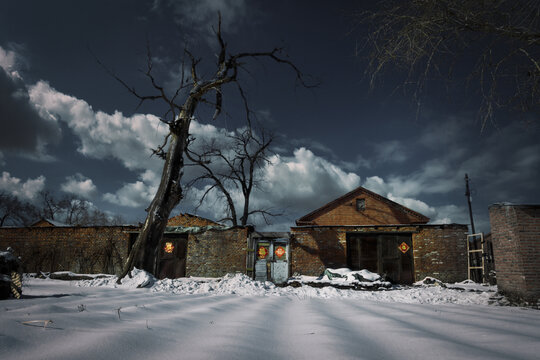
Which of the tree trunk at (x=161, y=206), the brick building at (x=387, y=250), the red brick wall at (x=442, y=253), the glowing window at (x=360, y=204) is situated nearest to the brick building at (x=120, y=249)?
the brick building at (x=387, y=250)

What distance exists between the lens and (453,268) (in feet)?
40.4

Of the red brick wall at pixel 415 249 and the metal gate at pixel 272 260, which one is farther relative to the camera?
the metal gate at pixel 272 260

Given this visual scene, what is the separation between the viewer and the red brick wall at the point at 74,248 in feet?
47.1

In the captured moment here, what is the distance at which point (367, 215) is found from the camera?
21109mm

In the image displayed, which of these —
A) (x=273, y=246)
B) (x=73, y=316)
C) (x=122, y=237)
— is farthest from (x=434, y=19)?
(x=122, y=237)

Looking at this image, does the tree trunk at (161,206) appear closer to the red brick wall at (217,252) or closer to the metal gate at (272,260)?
the red brick wall at (217,252)

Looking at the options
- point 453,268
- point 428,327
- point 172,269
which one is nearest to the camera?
point 428,327

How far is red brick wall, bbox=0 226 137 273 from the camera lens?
14367 millimetres

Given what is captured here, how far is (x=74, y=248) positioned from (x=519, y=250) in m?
18.6

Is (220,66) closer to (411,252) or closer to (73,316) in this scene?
(73,316)

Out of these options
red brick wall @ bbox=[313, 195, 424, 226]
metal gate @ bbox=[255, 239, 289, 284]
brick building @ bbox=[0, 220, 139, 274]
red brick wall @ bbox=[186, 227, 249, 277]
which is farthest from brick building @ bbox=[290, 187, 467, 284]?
brick building @ bbox=[0, 220, 139, 274]

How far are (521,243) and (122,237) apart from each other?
16.1 meters

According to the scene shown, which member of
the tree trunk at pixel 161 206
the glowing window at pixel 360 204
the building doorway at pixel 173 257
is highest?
the glowing window at pixel 360 204

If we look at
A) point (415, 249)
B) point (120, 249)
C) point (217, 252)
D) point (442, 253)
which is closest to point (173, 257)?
point (217, 252)
